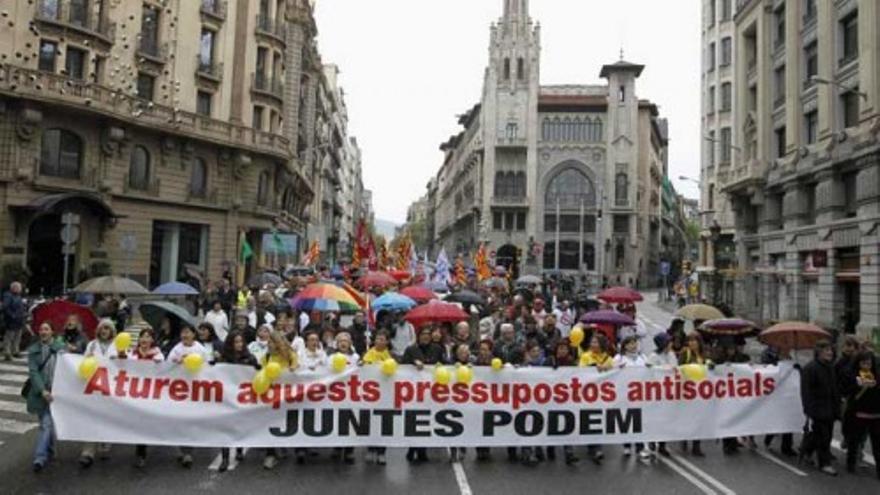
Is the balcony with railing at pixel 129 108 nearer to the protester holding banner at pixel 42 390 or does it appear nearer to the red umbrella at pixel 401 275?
the red umbrella at pixel 401 275

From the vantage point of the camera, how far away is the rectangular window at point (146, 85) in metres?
34.8

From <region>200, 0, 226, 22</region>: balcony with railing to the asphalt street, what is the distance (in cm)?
3173

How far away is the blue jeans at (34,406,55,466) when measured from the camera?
27.7 ft

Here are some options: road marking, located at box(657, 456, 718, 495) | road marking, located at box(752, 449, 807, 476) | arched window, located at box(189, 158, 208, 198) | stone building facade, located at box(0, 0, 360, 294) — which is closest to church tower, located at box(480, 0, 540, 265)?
stone building facade, located at box(0, 0, 360, 294)

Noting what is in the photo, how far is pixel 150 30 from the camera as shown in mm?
35250

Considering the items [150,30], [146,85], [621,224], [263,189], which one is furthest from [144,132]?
[621,224]

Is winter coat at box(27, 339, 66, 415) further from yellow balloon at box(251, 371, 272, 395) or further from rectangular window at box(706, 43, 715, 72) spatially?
rectangular window at box(706, 43, 715, 72)

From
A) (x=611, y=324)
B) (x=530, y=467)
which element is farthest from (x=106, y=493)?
(x=611, y=324)

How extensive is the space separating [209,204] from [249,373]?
1202 inches

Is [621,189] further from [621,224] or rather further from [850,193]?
[850,193]

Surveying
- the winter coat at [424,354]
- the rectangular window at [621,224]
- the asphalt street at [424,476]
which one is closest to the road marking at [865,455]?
the asphalt street at [424,476]

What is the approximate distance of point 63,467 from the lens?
8672mm

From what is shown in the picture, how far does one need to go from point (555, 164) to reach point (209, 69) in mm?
52017

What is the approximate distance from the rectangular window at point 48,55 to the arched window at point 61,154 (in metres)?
2.55
